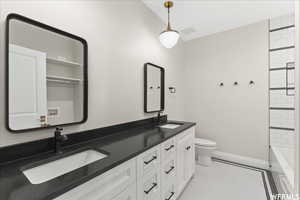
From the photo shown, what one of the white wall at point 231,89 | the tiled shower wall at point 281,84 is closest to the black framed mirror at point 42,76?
the white wall at point 231,89

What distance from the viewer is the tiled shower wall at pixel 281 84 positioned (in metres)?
2.33

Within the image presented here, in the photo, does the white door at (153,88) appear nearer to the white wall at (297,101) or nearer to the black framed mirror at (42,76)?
the black framed mirror at (42,76)

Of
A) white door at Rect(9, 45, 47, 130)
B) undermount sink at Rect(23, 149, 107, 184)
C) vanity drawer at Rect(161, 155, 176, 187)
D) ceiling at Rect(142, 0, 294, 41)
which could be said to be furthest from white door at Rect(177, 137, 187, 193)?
ceiling at Rect(142, 0, 294, 41)

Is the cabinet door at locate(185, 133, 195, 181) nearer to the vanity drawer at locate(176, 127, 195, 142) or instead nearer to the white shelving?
the vanity drawer at locate(176, 127, 195, 142)

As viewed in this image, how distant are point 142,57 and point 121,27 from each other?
483 millimetres

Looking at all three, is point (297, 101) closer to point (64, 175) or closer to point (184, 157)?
point (64, 175)

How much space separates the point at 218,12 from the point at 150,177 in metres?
2.59

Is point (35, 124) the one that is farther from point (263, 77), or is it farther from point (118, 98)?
point (263, 77)

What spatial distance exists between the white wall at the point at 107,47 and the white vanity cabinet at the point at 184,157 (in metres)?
0.64

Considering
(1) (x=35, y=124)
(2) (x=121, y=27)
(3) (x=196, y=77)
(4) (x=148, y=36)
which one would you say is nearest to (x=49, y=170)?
(1) (x=35, y=124)

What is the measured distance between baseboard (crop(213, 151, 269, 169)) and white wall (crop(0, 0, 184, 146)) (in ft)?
6.39

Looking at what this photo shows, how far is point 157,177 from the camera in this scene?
1324 mm

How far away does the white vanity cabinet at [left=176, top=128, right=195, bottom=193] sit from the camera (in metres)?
1.75

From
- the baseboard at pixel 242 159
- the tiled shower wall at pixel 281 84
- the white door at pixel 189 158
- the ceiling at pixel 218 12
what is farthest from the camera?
the baseboard at pixel 242 159
